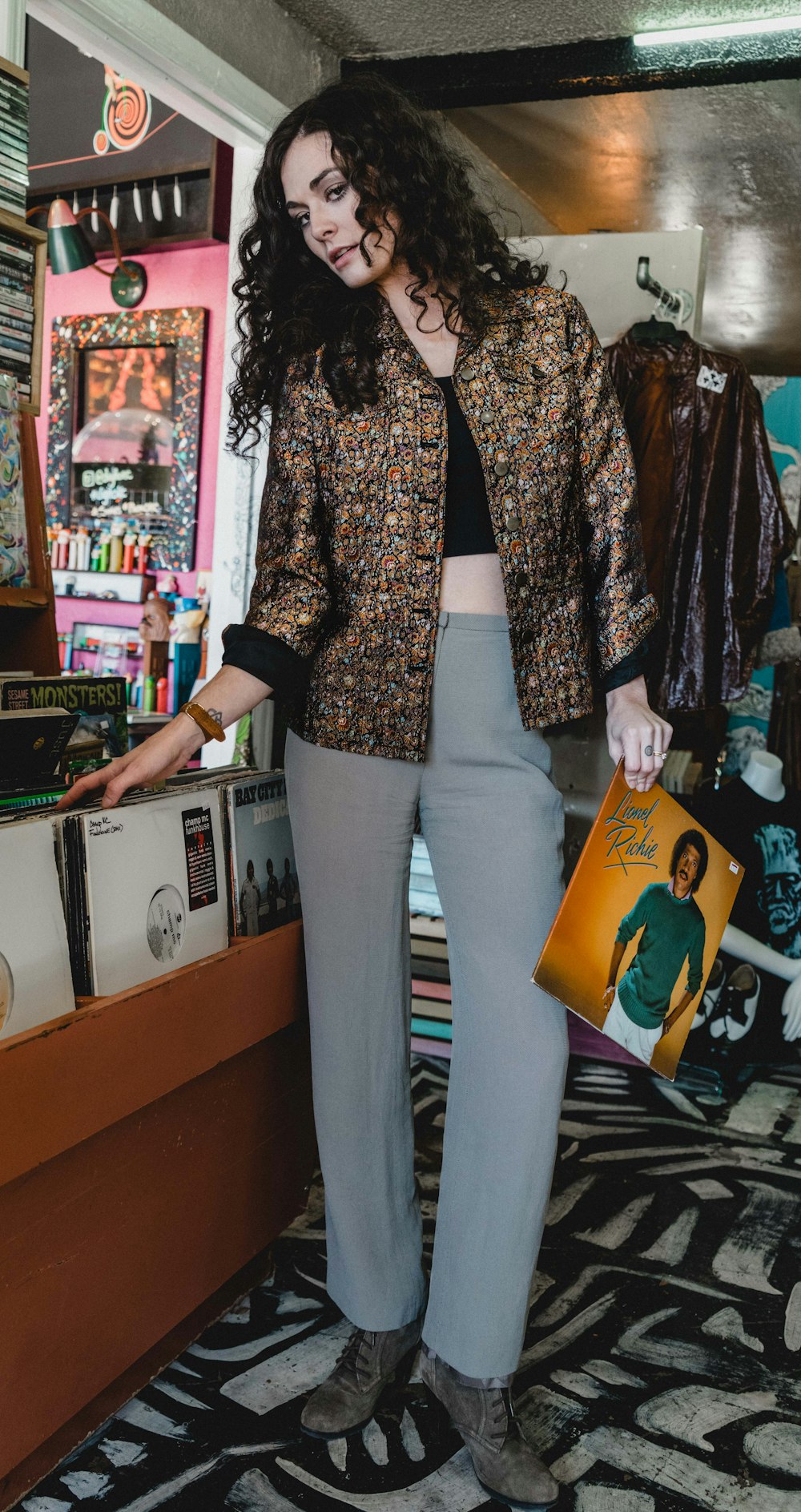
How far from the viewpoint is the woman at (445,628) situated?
1387 mm

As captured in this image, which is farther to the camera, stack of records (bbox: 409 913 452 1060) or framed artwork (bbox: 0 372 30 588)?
stack of records (bbox: 409 913 452 1060)

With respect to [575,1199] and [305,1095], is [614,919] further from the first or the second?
[575,1199]

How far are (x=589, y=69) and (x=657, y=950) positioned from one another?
2340 millimetres

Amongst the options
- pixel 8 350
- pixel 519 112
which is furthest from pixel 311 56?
pixel 8 350

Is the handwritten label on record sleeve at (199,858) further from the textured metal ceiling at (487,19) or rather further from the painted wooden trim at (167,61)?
the textured metal ceiling at (487,19)

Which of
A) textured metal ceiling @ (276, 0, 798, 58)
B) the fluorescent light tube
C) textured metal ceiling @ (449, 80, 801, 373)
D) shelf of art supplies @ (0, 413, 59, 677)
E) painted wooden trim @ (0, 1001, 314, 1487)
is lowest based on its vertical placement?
painted wooden trim @ (0, 1001, 314, 1487)

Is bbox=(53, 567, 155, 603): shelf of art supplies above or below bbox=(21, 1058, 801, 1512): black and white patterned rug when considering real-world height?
above

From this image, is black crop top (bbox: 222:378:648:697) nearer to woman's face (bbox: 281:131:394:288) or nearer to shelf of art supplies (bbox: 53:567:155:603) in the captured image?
woman's face (bbox: 281:131:394:288)

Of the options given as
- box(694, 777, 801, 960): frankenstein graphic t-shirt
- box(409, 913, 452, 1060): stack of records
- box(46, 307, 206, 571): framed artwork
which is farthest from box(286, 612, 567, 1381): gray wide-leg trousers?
box(46, 307, 206, 571): framed artwork

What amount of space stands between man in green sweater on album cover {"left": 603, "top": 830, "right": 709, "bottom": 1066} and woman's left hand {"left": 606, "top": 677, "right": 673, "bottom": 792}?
15 centimetres

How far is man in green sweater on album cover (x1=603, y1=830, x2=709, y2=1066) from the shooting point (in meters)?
1.44

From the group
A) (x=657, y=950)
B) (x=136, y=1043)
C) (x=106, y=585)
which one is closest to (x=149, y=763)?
(x=136, y=1043)

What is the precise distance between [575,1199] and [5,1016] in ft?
4.34

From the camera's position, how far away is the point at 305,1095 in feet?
6.14
